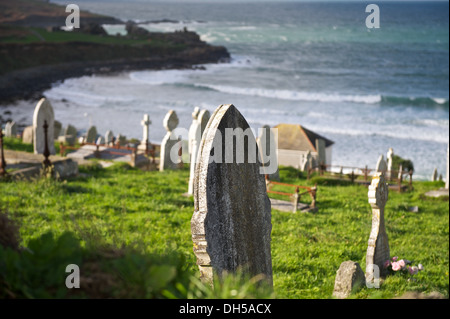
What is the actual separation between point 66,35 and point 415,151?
227 ft

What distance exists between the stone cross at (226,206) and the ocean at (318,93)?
Answer: 27.6m

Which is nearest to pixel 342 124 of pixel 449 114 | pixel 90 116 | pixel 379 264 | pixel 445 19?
pixel 449 114

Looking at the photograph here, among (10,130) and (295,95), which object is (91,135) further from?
(295,95)

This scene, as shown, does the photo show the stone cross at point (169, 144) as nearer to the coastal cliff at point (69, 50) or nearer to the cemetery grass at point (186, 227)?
the cemetery grass at point (186, 227)

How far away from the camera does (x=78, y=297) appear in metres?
3.44

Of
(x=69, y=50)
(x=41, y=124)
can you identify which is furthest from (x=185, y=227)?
(x=69, y=50)

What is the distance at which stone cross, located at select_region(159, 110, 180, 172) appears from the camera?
16.8 metres

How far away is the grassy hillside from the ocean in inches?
782

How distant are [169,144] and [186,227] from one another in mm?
7518

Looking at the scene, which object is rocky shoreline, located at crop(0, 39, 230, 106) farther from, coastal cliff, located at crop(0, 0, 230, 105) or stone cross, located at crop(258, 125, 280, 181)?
stone cross, located at crop(258, 125, 280, 181)

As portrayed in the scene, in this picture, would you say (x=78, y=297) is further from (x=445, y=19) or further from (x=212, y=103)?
(x=445, y=19)

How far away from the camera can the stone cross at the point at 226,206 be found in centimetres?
485

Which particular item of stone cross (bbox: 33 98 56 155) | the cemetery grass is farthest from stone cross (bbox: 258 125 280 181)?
stone cross (bbox: 33 98 56 155)

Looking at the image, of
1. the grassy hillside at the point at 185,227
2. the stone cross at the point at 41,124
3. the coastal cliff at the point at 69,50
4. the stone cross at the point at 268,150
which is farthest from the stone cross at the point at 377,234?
the coastal cliff at the point at 69,50
